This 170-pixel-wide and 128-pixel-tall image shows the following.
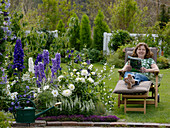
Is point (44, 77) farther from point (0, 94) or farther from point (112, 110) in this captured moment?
point (112, 110)

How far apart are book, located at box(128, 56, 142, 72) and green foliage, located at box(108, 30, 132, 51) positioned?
7.59 meters

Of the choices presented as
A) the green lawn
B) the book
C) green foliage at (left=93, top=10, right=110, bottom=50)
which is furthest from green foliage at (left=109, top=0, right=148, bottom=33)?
the book

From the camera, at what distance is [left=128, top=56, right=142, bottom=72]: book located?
6.80 m

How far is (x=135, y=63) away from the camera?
6.83 meters

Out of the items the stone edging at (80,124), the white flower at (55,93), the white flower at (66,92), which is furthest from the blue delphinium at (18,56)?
the stone edging at (80,124)

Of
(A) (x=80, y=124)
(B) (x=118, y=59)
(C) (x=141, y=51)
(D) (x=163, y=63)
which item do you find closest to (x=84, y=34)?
(B) (x=118, y=59)

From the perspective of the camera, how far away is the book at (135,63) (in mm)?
6797

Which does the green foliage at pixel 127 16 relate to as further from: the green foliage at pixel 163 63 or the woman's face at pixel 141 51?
the woman's face at pixel 141 51

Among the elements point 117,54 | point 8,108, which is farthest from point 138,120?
point 117,54

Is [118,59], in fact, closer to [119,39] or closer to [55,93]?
[119,39]

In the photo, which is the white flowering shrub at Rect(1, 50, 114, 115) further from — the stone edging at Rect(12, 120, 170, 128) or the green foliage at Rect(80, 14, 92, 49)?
the green foliage at Rect(80, 14, 92, 49)

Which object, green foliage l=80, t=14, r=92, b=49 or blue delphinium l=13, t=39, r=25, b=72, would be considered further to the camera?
green foliage l=80, t=14, r=92, b=49

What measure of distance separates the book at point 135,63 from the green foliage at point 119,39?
759cm

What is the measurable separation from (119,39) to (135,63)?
779 centimetres
